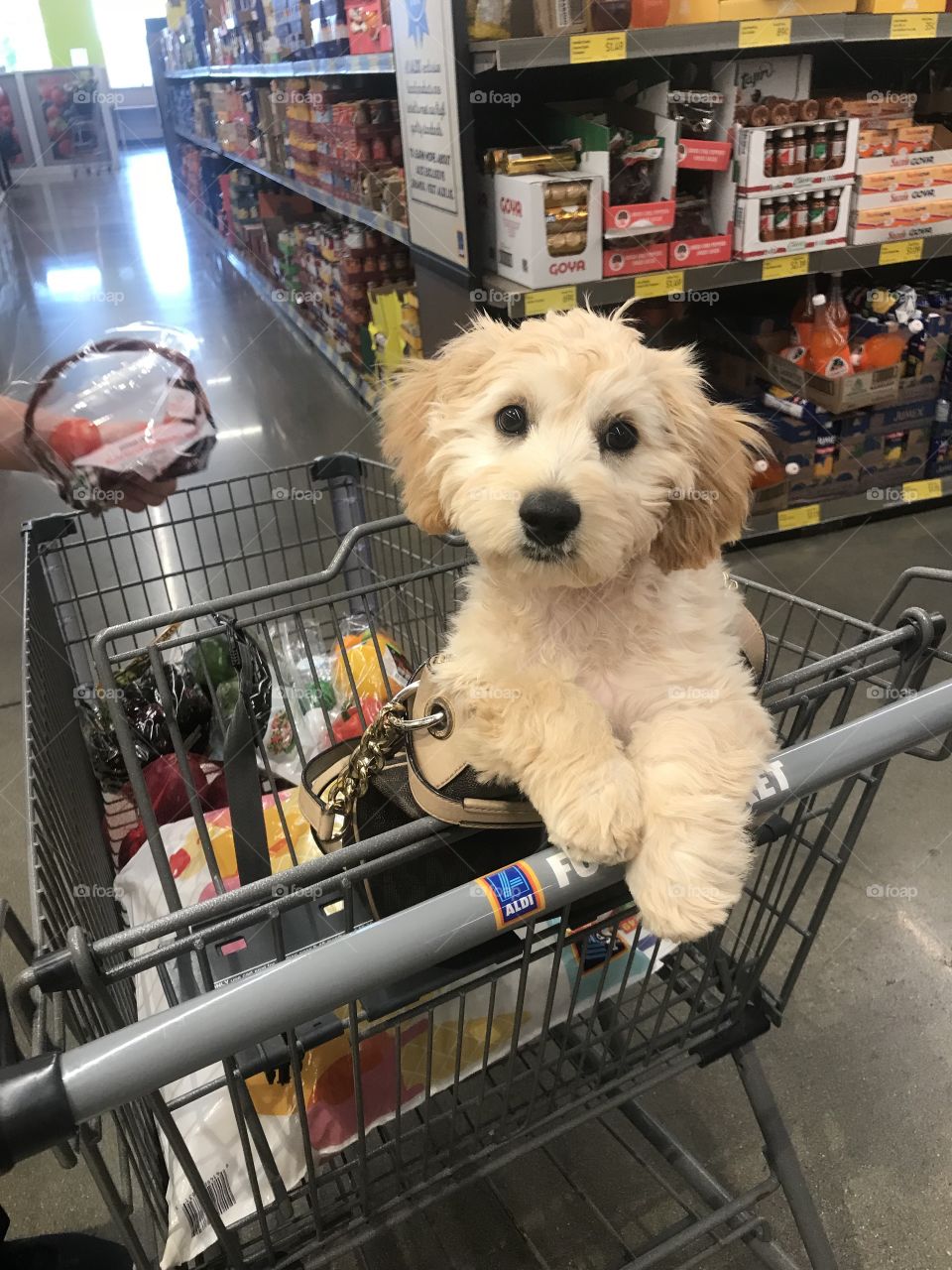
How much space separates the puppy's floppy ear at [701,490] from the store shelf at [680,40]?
1607mm

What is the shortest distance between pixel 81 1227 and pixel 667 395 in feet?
4.79

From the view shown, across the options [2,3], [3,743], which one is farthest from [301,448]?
[2,3]

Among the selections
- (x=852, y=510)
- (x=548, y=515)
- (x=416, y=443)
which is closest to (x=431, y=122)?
(x=852, y=510)

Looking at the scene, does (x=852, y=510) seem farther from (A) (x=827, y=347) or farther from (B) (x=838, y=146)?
(B) (x=838, y=146)

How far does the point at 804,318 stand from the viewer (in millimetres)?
3076

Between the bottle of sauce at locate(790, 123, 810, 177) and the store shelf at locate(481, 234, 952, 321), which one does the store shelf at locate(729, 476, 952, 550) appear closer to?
the store shelf at locate(481, 234, 952, 321)

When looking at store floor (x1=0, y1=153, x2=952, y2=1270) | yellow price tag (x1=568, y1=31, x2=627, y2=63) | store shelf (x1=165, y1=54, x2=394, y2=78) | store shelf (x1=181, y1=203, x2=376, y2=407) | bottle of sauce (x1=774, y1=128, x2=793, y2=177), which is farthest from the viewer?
store shelf (x1=181, y1=203, x2=376, y2=407)

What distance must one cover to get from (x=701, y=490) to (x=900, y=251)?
7.94 ft

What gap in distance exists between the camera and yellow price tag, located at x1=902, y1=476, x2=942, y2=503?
3271 millimetres

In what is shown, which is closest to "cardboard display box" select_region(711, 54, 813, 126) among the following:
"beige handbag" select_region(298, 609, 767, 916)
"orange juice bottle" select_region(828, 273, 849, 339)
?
"orange juice bottle" select_region(828, 273, 849, 339)

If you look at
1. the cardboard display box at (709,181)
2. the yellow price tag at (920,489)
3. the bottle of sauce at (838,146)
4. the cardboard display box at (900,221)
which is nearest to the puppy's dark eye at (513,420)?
the cardboard display box at (709,181)

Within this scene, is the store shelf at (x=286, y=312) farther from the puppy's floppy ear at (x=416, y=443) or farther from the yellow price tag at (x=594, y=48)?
the puppy's floppy ear at (x=416, y=443)

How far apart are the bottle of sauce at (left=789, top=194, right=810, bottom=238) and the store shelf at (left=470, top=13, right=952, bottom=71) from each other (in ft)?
1.32

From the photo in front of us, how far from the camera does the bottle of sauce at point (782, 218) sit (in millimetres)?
2645
